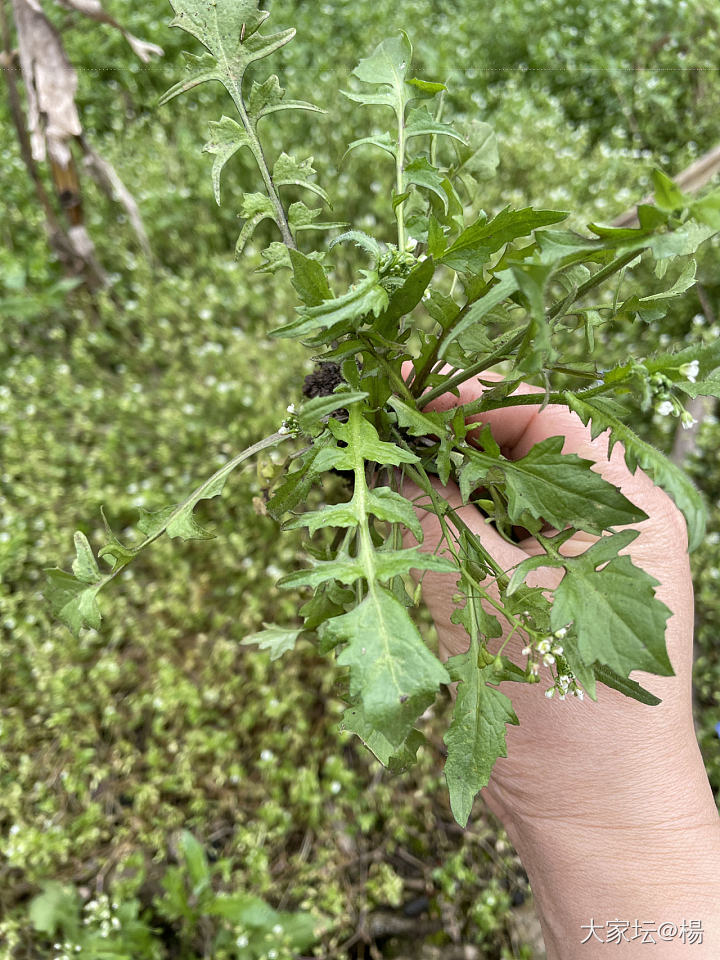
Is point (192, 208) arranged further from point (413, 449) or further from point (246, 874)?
point (246, 874)

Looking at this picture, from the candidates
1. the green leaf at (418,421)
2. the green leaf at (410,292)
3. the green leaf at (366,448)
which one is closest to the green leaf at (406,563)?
the green leaf at (366,448)

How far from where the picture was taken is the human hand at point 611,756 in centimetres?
137

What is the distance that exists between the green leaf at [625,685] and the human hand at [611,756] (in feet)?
1.01

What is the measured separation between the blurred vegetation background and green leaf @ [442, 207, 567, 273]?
650 millimetres

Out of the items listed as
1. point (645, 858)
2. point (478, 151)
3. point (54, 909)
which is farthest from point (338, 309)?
point (54, 909)

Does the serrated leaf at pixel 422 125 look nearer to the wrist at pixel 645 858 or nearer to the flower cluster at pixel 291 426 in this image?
the flower cluster at pixel 291 426

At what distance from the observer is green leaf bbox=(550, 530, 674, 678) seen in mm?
889

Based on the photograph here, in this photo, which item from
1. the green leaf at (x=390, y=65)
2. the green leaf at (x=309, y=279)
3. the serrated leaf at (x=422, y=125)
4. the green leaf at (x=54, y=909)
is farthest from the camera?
the green leaf at (x=54, y=909)

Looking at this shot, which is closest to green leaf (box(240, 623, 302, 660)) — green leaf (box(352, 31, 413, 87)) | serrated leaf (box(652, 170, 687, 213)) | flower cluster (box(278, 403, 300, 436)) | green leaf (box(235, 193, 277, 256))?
flower cluster (box(278, 403, 300, 436))

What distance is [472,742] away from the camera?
40.8 inches

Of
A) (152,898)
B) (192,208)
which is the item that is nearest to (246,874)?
(152,898)

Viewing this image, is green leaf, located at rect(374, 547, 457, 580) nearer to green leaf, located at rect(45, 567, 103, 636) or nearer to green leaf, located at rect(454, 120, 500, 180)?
green leaf, located at rect(45, 567, 103, 636)

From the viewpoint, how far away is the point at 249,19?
51.1 inches

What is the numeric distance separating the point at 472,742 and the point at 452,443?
490 mm
